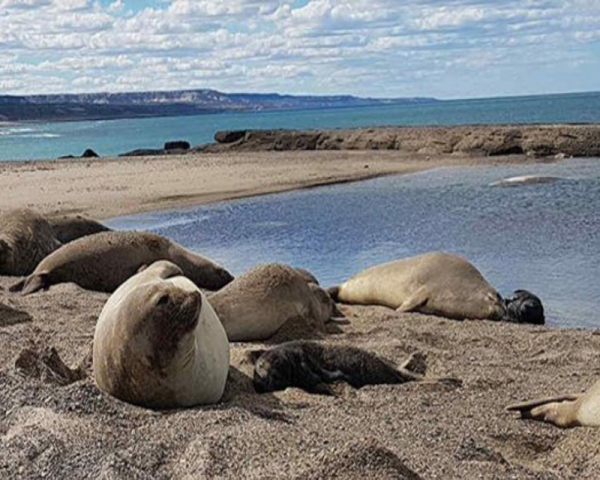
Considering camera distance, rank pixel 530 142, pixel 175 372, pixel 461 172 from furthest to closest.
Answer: pixel 530 142 → pixel 461 172 → pixel 175 372

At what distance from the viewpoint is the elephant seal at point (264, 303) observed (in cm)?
834

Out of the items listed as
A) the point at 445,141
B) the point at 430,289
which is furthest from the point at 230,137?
the point at 430,289

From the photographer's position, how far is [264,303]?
8500 mm

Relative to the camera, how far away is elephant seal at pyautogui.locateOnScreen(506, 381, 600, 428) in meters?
5.54

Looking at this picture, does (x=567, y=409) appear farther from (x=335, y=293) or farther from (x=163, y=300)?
(x=335, y=293)

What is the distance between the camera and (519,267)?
518 inches

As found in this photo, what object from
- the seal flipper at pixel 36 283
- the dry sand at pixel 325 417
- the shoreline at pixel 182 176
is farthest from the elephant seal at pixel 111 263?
the shoreline at pixel 182 176

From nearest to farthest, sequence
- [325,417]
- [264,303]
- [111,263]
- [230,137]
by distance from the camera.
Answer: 1. [325,417]
2. [264,303]
3. [111,263]
4. [230,137]

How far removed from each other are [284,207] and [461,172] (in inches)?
336

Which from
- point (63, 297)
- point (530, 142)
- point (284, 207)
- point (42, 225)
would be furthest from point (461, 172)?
point (63, 297)

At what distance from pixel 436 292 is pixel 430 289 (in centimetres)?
8

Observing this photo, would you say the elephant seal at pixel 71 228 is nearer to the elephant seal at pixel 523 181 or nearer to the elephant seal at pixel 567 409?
the elephant seal at pixel 567 409

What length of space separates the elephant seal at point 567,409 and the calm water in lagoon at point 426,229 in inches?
163

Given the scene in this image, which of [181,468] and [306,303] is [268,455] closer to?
[181,468]
